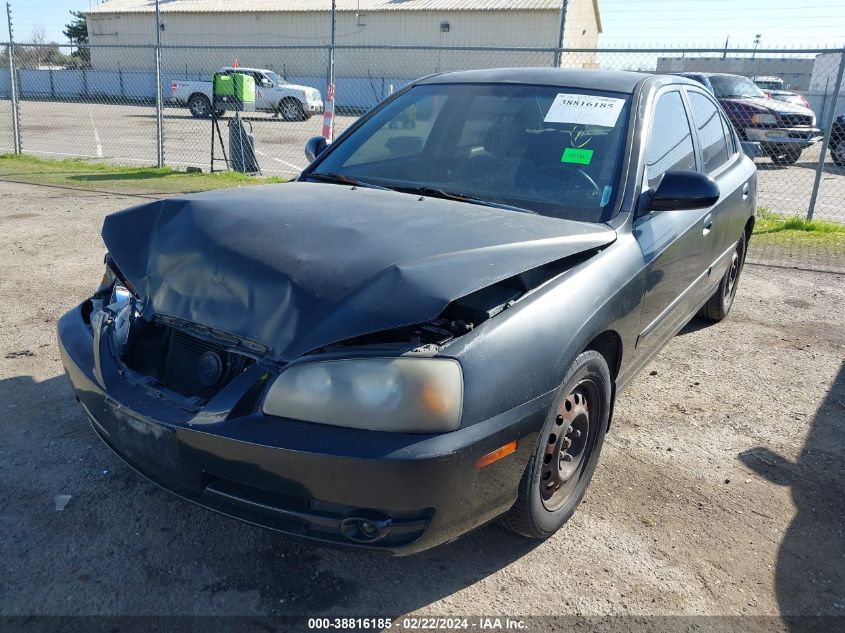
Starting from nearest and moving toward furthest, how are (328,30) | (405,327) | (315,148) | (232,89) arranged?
1. (405,327)
2. (315,148)
3. (232,89)
4. (328,30)

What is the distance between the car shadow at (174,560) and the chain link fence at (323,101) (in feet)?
13.2

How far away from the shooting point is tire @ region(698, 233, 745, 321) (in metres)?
5.22

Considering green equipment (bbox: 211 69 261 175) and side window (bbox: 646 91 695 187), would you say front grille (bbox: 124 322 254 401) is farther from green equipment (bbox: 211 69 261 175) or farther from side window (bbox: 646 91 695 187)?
green equipment (bbox: 211 69 261 175)

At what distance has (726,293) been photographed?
17.6 ft

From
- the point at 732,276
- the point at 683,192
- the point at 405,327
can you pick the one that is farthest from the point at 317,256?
the point at 732,276

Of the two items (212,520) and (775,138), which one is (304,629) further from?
(775,138)

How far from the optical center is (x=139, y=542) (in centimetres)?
267

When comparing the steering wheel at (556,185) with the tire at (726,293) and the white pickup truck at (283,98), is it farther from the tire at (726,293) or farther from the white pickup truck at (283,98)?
the white pickup truck at (283,98)

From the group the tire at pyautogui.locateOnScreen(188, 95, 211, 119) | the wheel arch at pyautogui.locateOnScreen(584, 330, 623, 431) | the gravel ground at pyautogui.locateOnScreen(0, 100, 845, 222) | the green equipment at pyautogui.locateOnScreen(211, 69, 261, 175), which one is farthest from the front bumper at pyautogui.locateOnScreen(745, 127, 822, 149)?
the tire at pyautogui.locateOnScreen(188, 95, 211, 119)

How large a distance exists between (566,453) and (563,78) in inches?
76.9

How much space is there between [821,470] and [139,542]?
296 cm

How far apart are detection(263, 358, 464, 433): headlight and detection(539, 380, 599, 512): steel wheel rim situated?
24.4 inches

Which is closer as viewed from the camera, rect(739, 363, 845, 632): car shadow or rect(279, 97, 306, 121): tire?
rect(739, 363, 845, 632): car shadow

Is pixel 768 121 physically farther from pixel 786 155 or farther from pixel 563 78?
pixel 563 78
